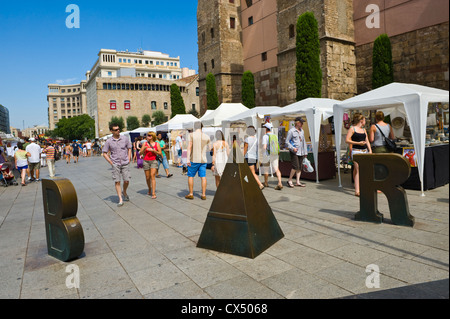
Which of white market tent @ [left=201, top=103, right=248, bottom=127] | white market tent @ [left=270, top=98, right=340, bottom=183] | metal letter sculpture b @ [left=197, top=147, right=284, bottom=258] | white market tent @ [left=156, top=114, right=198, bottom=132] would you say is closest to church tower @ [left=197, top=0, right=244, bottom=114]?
white market tent @ [left=156, top=114, right=198, bottom=132]

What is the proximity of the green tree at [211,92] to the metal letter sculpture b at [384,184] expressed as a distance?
85.2 feet

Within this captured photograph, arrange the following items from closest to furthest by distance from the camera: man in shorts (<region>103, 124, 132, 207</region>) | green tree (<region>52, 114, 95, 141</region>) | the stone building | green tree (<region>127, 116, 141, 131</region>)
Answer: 1. man in shorts (<region>103, 124, 132, 207</region>)
2. the stone building
3. green tree (<region>127, 116, 141, 131</region>)
4. green tree (<region>52, 114, 95, 141</region>)

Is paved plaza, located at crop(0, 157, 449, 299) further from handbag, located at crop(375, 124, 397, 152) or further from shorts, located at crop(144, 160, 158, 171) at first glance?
shorts, located at crop(144, 160, 158, 171)

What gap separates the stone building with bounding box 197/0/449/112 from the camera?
17.4m

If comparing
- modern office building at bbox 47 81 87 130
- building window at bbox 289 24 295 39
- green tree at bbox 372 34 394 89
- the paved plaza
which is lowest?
the paved plaza

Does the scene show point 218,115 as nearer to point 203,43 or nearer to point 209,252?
point 209,252

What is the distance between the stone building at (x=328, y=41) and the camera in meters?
17.4

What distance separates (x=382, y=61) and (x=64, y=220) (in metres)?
19.4

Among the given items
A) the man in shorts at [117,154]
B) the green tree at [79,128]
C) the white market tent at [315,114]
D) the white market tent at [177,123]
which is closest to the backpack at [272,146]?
the white market tent at [315,114]

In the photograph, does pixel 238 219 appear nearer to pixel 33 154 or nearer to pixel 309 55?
pixel 33 154

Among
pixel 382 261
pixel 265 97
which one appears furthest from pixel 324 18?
pixel 382 261

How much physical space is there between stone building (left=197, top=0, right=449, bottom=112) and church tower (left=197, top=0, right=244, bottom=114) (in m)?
0.08

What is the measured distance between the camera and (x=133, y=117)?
7644 cm
